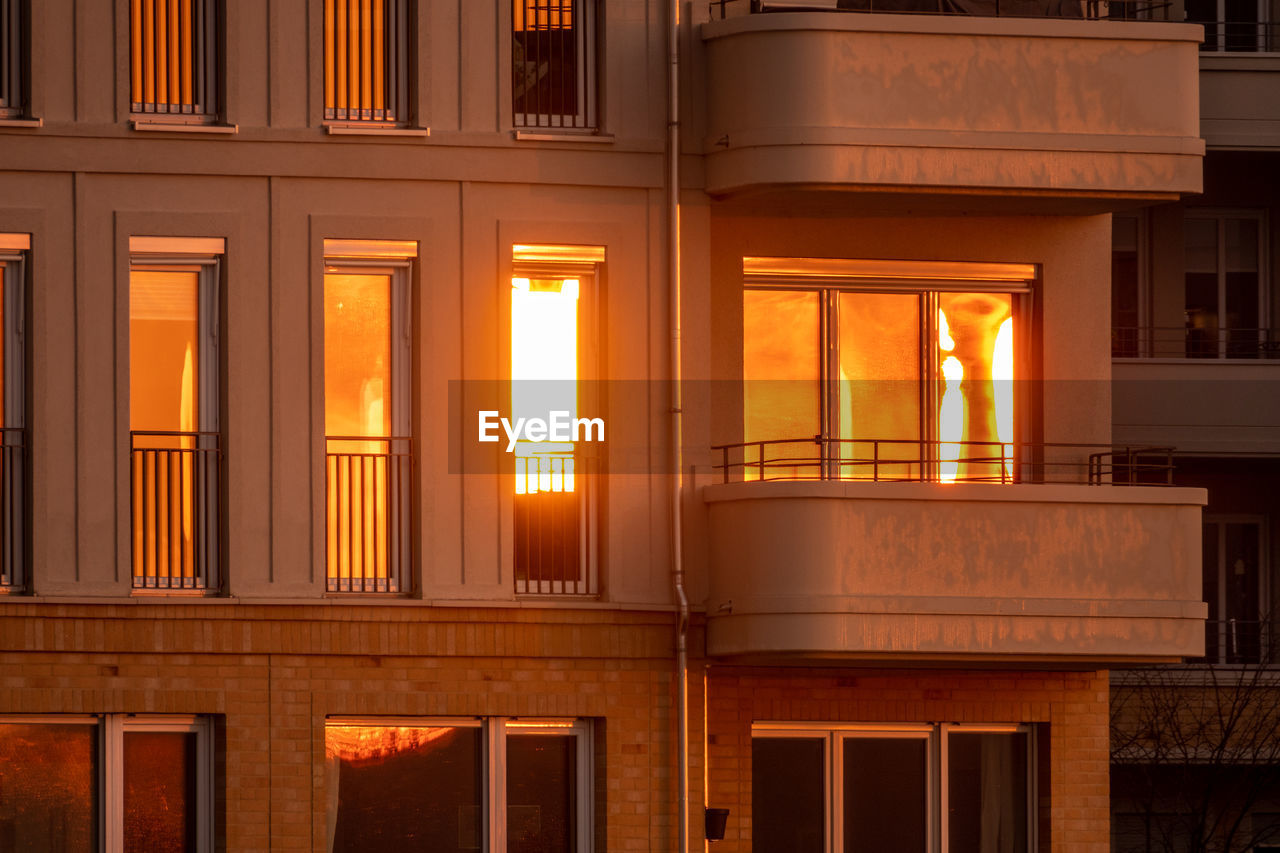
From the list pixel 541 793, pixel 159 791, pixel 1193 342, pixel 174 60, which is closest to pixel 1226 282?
pixel 1193 342

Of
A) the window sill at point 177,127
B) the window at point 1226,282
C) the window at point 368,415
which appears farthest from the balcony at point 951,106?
the window at point 1226,282

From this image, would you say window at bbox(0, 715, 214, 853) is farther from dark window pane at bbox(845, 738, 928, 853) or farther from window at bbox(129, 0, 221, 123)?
dark window pane at bbox(845, 738, 928, 853)

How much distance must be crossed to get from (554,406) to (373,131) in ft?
9.04

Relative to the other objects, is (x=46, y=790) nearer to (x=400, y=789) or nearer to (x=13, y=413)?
(x=400, y=789)

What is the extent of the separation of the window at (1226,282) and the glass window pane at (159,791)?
13.5 m

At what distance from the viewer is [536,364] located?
19.4m

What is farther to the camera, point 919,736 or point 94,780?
point 919,736

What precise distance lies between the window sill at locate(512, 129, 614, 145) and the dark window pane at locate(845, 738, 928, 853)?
5581mm

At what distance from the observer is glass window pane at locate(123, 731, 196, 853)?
18328mm

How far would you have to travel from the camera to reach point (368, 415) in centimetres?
1900

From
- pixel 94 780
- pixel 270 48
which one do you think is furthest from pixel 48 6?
pixel 94 780

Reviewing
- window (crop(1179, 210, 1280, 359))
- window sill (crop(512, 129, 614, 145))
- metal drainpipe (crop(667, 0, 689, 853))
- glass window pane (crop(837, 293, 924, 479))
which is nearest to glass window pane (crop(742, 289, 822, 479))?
glass window pane (crop(837, 293, 924, 479))

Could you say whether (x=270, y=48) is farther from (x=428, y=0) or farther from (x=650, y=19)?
(x=650, y=19)

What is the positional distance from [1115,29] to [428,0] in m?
5.81
